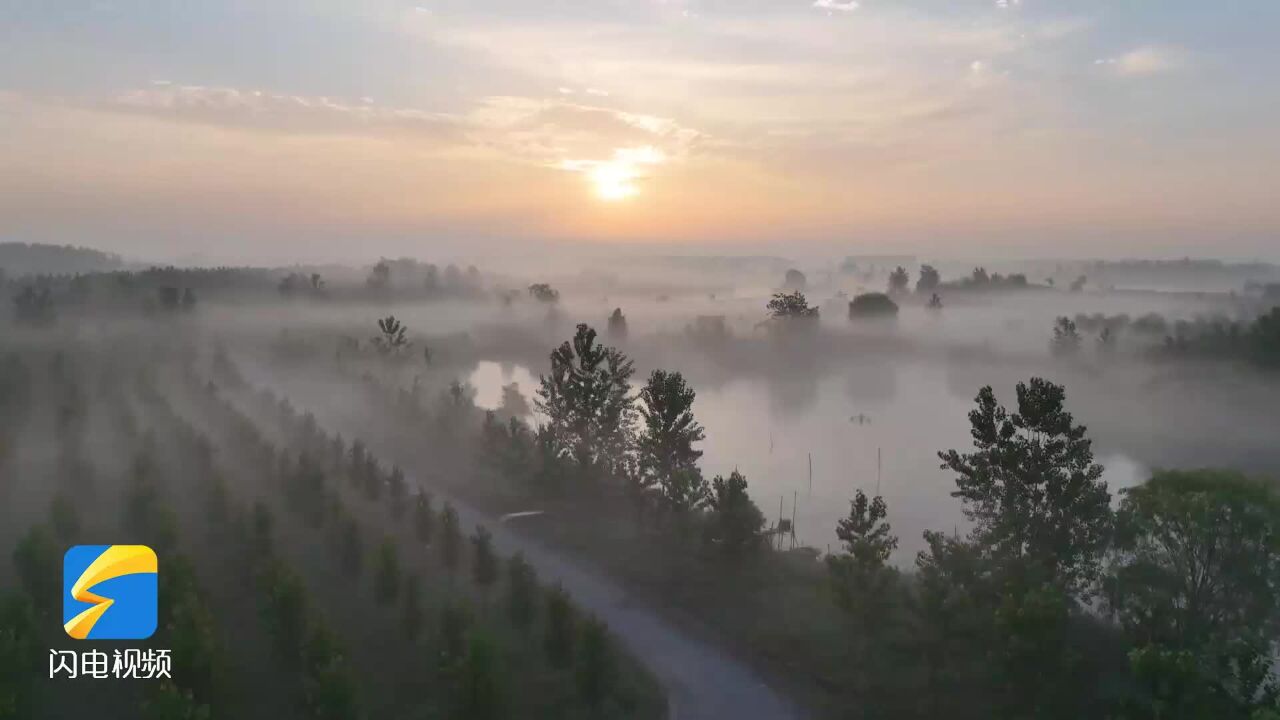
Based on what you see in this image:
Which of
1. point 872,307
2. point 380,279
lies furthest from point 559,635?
point 380,279

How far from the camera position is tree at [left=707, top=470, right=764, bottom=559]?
90.8 ft

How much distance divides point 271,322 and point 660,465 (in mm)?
91045

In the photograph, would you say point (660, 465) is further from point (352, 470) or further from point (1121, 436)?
point (1121, 436)

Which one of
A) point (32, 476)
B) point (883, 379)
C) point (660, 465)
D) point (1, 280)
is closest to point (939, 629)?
point (660, 465)

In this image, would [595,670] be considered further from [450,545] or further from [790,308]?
[790,308]

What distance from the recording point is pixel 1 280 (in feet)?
401

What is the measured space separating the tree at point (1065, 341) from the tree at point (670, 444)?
80.0 metres

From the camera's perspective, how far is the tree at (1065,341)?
95.1 m

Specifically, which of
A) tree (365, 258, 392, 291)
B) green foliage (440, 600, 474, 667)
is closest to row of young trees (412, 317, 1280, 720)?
green foliage (440, 600, 474, 667)

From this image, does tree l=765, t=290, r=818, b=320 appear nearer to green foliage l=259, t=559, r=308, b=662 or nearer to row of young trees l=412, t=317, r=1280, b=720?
row of young trees l=412, t=317, r=1280, b=720

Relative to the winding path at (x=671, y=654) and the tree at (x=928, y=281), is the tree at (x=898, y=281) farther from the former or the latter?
the winding path at (x=671, y=654)

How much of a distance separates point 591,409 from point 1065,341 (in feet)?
265

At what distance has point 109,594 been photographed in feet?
65.2

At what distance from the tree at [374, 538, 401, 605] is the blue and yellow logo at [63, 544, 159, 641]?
5972mm
